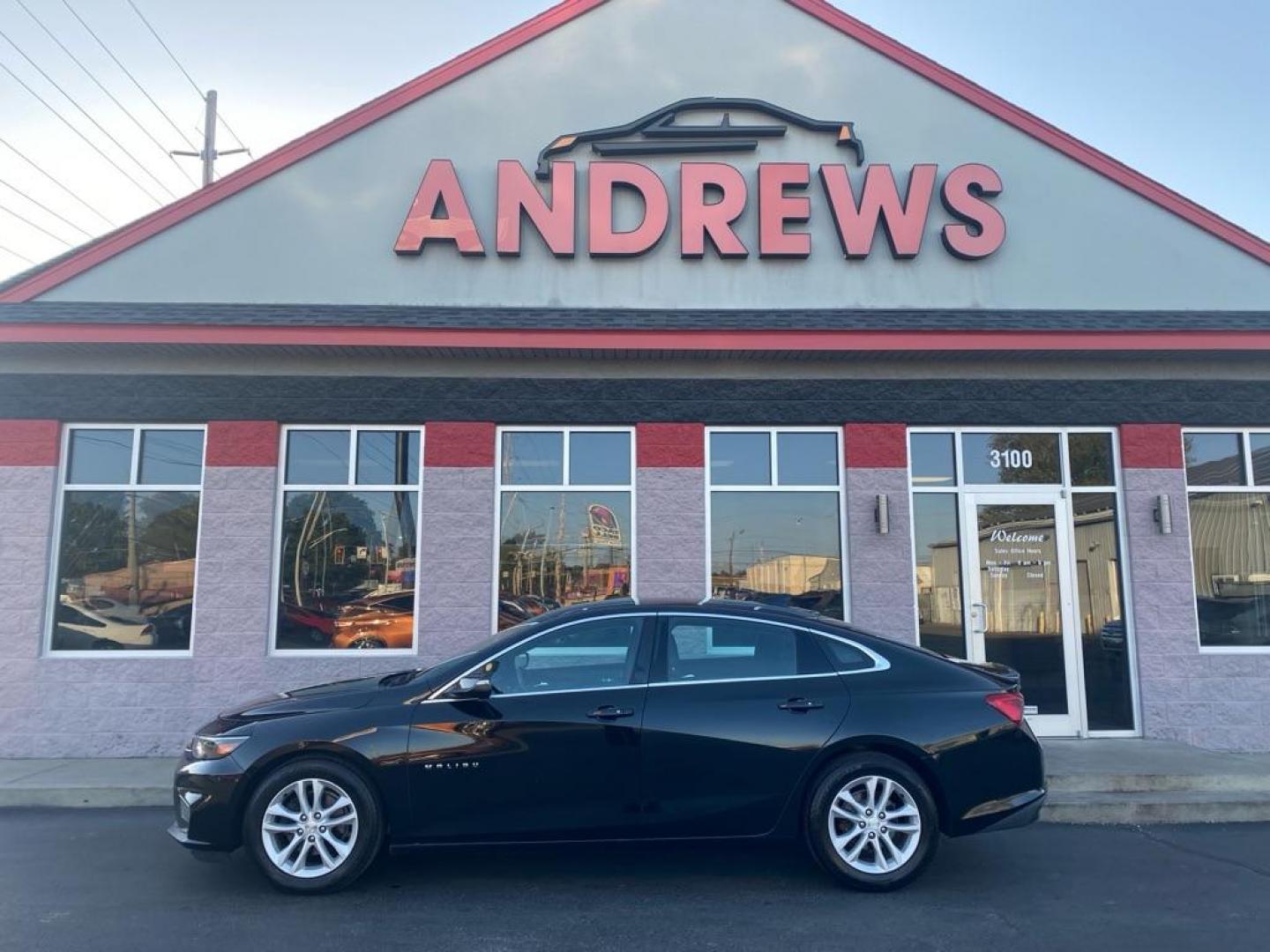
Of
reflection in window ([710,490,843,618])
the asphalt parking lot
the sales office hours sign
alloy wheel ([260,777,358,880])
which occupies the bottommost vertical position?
the asphalt parking lot

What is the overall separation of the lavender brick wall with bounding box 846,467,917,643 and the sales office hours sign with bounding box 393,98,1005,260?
7.51ft

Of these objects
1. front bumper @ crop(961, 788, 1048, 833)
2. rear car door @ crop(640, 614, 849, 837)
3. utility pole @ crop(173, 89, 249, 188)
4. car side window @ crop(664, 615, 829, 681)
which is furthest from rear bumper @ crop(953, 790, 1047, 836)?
utility pole @ crop(173, 89, 249, 188)

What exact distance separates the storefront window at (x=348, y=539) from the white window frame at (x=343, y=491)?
12mm

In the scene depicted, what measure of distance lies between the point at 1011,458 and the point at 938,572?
135cm

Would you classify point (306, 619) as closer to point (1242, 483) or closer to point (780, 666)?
point (780, 666)

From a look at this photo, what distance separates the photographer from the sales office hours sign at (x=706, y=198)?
938 centimetres

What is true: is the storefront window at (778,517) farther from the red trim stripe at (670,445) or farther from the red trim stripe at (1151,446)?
the red trim stripe at (1151,446)

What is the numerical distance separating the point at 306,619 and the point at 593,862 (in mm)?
4403

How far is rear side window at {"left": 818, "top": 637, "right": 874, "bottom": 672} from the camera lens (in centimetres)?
561

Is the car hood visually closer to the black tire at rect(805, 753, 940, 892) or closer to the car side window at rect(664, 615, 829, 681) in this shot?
the car side window at rect(664, 615, 829, 681)

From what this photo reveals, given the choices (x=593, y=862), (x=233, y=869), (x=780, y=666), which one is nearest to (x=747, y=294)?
(x=780, y=666)

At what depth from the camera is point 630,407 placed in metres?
9.25

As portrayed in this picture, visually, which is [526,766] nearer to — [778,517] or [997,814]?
[997,814]

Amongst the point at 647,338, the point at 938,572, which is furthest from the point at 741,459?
the point at 938,572
